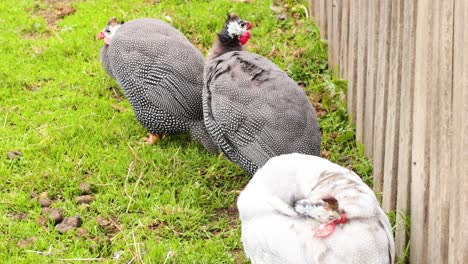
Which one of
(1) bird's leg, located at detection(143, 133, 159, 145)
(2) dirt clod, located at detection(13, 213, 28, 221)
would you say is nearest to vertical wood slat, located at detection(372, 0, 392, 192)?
(1) bird's leg, located at detection(143, 133, 159, 145)

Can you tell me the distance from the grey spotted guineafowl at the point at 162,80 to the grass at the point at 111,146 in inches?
6.6

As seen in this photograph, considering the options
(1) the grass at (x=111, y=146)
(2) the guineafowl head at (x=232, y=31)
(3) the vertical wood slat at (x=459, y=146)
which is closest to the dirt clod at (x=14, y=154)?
(1) the grass at (x=111, y=146)

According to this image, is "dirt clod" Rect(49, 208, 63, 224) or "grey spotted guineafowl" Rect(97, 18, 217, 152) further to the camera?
"grey spotted guineafowl" Rect(97, 18, 217, 152)

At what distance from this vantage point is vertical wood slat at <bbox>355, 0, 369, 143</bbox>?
13.7ft

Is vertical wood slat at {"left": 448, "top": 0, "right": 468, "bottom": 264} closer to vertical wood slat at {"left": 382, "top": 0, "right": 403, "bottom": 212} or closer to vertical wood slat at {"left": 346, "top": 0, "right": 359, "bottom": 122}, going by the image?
vertical wood slat at {"left": 382, "top": 0, "right": 403, "bottom": 212}

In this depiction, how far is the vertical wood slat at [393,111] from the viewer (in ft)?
11.3

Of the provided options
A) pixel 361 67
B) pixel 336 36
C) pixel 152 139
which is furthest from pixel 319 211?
pixel 336 36

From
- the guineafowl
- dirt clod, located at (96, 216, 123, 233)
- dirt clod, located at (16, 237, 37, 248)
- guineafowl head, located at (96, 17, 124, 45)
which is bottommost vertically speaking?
dirt clod, located at (96, 216, 123, 233)

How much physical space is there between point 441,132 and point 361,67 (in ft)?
4.53

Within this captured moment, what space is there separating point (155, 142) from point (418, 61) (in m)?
2.16

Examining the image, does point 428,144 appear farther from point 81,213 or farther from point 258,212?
point 81,213

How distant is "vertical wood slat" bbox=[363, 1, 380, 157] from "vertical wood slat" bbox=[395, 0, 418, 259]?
57 cm

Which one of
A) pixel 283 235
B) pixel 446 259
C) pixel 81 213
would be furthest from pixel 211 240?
pixel 446 259

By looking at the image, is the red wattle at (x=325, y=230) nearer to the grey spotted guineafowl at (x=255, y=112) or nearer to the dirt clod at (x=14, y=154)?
the grey spotted guineafowl at (x=255, y=112)
